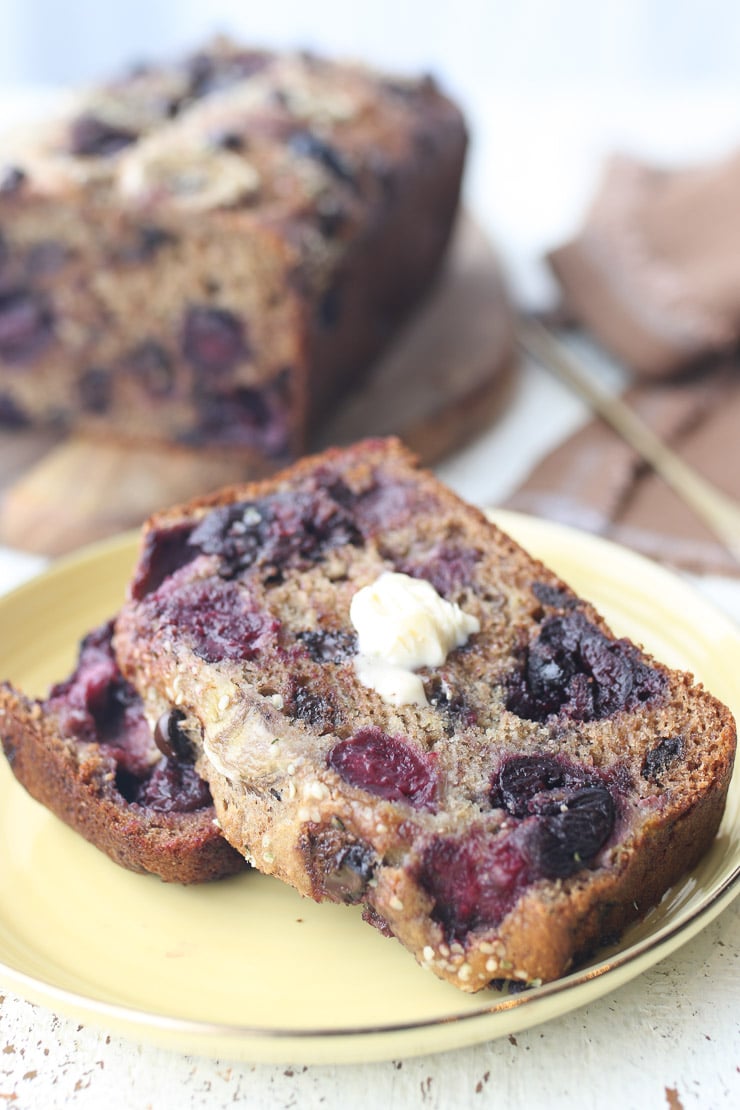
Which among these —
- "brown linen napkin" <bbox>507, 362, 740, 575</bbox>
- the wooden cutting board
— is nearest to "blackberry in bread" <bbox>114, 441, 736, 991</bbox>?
"brown linen napkin" <bbox>507, 362, 740, 575</bbox>

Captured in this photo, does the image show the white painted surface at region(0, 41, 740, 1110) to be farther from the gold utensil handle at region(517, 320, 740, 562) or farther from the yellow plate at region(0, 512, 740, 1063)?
the gold utensil handle at region(517, 320, 740, 562)

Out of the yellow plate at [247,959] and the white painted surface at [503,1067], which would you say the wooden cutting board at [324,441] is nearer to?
the yellow plate at [247,959]

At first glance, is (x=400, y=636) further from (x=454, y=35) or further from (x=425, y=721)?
(x=454, y=35)

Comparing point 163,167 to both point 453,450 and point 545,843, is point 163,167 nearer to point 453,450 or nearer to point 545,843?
point 453,450

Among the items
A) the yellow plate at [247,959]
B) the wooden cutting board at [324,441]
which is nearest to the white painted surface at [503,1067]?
the yellow plate at [247,959]

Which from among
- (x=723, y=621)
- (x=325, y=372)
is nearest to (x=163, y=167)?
(x=325, y=372)
